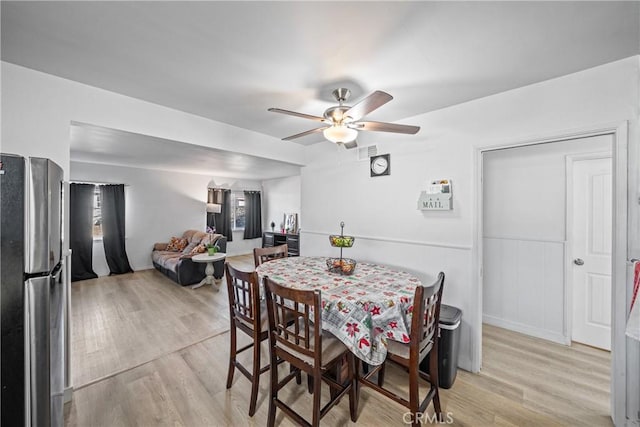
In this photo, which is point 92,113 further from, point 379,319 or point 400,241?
point 400,241

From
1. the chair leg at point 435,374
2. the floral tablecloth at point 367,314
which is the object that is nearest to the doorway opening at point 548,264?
the chair leg at point 435,374

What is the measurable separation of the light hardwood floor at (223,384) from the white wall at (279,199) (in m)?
→ 4.05

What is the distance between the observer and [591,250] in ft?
8.45

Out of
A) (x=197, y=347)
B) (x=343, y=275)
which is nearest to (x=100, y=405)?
(x=197, y=347)

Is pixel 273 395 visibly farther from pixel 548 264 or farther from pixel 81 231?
pixel 81 231

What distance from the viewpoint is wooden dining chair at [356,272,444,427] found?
1.47 m

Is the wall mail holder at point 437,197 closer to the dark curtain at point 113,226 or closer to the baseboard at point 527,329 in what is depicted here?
the baseboard at point 527,329

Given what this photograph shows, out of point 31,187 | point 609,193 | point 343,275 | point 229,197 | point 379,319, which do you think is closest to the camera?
point 31,187

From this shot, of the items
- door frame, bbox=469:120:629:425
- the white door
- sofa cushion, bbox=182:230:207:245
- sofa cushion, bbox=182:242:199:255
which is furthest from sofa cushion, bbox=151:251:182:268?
the white door

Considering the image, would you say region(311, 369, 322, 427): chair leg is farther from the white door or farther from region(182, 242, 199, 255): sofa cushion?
region(182, 242, 199, 255): sofa cushion

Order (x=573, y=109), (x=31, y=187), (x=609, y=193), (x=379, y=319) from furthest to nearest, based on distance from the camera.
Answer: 1. (x=609, y=193)
2. (x=573, y=109)
3. (x=379, y=319)
4. (x=31, y=187)

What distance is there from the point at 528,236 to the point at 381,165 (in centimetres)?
183

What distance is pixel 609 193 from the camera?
2469mm

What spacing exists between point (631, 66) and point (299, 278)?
268cm
